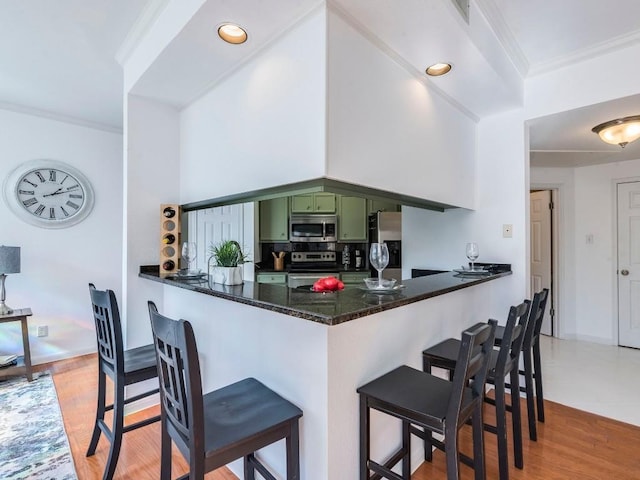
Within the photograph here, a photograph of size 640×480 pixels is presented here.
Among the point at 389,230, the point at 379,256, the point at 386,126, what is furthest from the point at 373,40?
the point at 389,230

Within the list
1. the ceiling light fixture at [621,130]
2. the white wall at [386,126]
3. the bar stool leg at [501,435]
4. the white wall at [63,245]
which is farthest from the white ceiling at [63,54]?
the ceiling light fixture at [621,130]

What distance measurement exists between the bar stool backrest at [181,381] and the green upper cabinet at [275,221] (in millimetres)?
3334

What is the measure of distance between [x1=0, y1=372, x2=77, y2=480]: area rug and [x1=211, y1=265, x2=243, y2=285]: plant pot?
4.12 ft

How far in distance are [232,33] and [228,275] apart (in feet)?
4.19

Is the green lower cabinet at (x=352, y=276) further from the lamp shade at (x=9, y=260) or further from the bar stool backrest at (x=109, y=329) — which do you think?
the lamp shade at (x=9, y=260)

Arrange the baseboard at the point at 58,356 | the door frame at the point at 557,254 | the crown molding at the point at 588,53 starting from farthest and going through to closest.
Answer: the door frame at the point at 557,254
the baseboard at the point at 58,356
the crown molding at the point at 588,53

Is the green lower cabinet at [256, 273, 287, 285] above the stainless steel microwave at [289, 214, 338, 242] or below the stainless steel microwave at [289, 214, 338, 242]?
below

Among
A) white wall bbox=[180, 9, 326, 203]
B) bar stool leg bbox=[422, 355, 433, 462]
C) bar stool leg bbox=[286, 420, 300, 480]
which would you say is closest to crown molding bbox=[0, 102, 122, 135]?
white wall bbox=[180, 9, 326, 203]

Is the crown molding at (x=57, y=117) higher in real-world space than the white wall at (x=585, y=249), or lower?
higher

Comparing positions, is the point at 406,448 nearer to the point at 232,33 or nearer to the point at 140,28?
the point at 232,33

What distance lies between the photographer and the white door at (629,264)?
3.78 m

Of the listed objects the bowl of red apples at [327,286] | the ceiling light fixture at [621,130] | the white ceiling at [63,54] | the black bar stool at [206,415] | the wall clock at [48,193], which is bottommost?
the black bar stool at [206,415]

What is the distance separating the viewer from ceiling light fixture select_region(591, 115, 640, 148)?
248cm

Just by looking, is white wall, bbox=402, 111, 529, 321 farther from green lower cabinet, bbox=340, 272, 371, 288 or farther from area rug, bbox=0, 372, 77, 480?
area rug, bbox=0, 372, 77, 480
